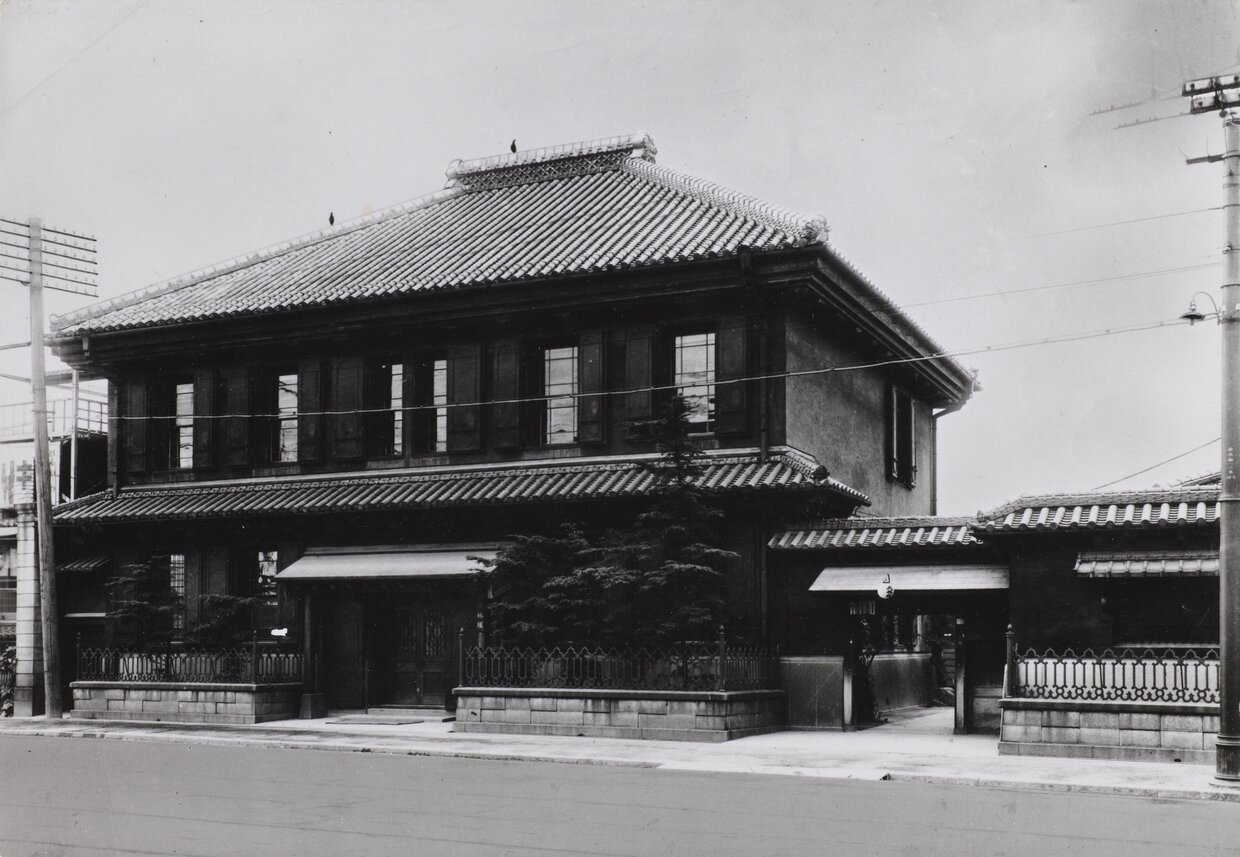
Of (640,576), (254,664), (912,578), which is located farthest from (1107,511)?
(254,664)

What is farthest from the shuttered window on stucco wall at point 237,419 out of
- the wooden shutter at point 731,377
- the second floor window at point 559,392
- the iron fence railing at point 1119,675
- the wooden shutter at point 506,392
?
the iron fence railing at point 1119,675

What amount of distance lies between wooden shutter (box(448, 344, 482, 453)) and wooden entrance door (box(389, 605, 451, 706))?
135 inches

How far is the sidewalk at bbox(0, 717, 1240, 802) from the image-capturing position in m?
15.2

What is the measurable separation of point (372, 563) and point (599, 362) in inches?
232

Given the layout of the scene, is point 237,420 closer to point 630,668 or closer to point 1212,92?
point 630,668

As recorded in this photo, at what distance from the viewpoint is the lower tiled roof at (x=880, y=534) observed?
21531mm

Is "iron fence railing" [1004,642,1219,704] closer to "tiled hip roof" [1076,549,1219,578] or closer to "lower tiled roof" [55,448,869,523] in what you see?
"tiled hip roof" [1076,549,1219,578]

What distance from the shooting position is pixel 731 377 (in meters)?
24.3

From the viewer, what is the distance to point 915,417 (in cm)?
3334

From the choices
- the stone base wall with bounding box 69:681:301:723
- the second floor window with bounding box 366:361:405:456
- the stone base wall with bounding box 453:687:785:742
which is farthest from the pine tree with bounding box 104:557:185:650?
the stone base wall with bounding box 453:687:785:742

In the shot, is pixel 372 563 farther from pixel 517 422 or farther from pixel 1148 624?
pixel 1148 624

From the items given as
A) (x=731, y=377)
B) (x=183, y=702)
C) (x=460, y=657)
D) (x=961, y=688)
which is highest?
(x=731, y=377)

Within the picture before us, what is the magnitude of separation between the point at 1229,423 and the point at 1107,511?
14.2 ft

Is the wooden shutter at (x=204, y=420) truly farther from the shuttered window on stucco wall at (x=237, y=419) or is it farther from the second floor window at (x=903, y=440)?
the second floor window at (x=903, y=440)
